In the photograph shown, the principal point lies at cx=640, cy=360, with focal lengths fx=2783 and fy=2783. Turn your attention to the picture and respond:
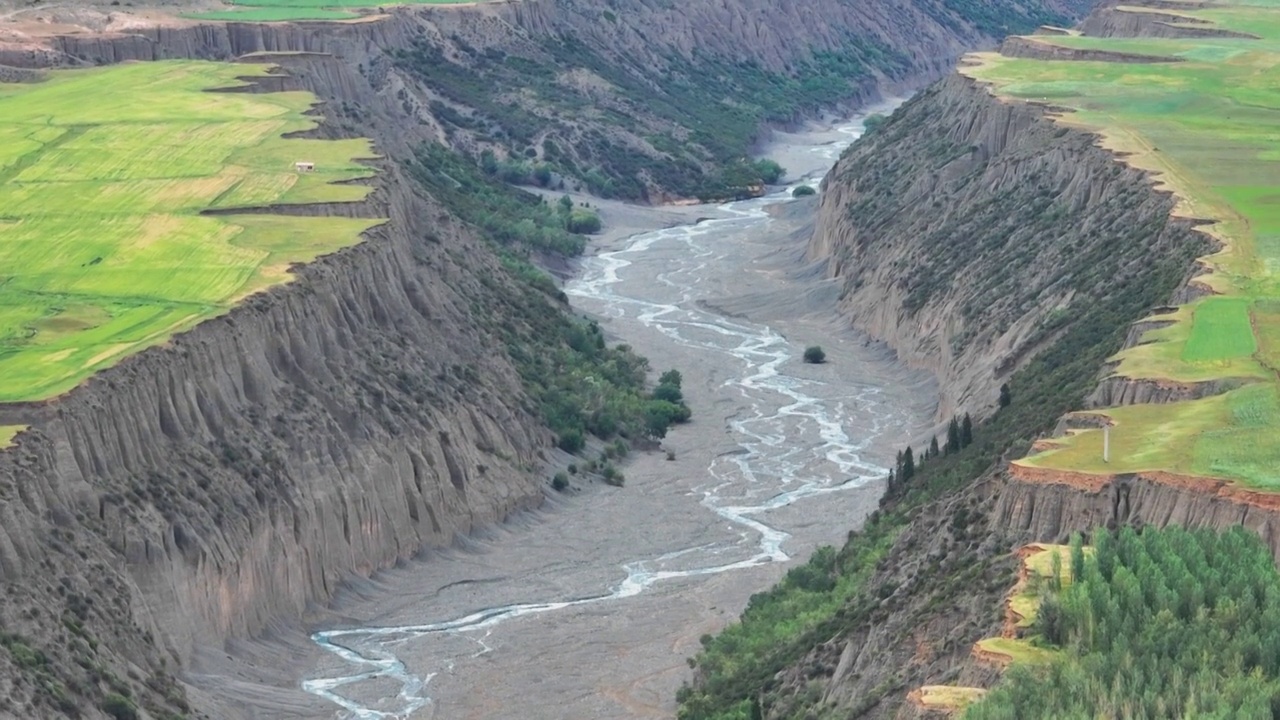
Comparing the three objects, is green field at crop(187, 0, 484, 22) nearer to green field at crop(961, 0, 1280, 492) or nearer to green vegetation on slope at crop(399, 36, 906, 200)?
green vegetation on slope at crop(399, 36, 906, 200)

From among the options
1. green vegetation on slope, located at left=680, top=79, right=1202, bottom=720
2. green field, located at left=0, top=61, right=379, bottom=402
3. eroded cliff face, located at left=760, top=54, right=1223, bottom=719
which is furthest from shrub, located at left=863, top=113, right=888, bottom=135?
green vegetation on slope, located at left=680, top=79, right=1202, bottom=720

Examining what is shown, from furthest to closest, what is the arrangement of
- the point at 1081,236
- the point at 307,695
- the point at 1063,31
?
the point at 1063,31, the point at 1081,236, the point at 307,695

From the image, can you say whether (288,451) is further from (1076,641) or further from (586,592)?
(1076,641)

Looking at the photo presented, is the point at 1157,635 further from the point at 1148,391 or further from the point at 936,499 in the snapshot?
the point at 936,499

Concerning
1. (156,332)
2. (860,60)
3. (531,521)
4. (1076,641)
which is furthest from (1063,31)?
(1076,641)

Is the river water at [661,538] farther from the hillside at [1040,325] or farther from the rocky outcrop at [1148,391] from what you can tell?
Result: the rocky outcrop at [1148,391]

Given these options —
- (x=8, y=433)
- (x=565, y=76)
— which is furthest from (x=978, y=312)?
(x=565, y=76)
